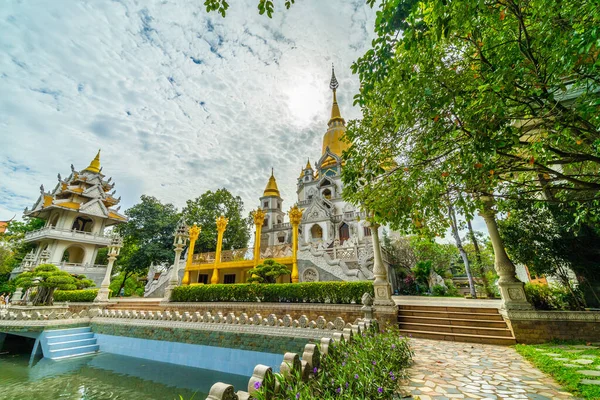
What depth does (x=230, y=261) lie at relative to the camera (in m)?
17.6

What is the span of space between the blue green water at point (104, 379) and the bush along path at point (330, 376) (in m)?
4.50

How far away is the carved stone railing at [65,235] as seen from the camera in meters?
24.0

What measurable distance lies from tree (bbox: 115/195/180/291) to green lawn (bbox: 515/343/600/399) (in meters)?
27.8

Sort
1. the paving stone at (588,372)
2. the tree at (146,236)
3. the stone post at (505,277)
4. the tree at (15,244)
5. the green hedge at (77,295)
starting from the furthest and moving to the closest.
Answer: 1. the tree at (146,236)
2. the tree at (15,244)
3. the green hedge at (77,295)
4. the stone post at (505,277)
5. the paving stone at (588,372)

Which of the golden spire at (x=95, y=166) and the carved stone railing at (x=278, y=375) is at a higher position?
the golden spire at (x=95, y=166)

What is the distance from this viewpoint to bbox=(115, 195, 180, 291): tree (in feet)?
85.4

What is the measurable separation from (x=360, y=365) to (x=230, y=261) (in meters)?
15.6

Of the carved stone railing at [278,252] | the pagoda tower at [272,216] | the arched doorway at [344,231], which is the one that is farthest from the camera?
the pagoda tower at [272,216]

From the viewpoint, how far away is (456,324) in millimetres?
7559

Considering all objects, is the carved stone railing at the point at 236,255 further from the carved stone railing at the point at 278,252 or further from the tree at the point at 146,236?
the tree at the point at 146,236

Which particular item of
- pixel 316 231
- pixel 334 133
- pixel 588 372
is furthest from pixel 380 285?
pixel 334 133

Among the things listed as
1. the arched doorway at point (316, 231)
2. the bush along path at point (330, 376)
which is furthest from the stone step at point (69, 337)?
→ the arched doorway at point (316, 231)

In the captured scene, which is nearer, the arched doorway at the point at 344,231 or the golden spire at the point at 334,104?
the arched doorway at the point at 344,231

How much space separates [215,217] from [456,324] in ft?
86.7
